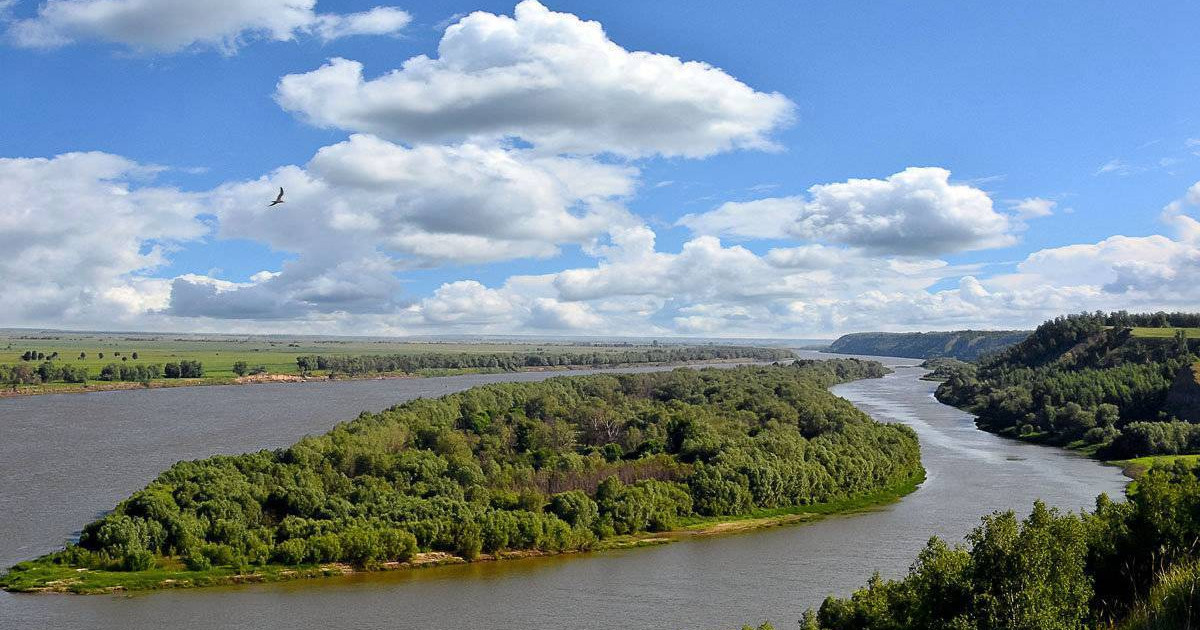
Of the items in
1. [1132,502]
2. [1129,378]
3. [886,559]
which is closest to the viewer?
[1132,502]

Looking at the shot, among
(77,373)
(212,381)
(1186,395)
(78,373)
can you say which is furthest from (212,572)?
(212,381)

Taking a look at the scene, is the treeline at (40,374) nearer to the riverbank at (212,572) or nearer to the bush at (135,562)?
the riverbank at (212,572)

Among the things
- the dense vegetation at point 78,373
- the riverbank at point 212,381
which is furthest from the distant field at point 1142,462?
the dense vegetation at point 78,373

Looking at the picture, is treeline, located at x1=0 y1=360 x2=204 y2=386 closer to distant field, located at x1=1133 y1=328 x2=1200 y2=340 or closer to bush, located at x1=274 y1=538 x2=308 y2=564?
bush, located at x1=274 y1=538 x2=308 y2=564

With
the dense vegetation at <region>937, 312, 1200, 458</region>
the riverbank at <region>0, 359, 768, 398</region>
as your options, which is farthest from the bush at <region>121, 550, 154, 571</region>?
the riverbank at <region>0, 359, 768, 398</region>

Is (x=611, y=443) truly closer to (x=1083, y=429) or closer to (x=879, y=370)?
(x=1083, y=429)

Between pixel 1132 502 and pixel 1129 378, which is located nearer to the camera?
pixel 1132 502

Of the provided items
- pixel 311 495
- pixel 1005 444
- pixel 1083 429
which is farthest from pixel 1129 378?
pixel 311 495
